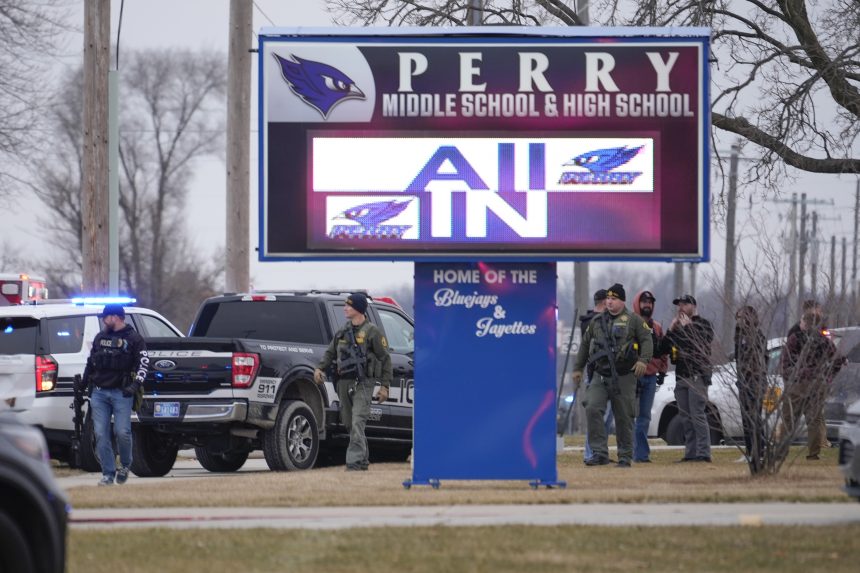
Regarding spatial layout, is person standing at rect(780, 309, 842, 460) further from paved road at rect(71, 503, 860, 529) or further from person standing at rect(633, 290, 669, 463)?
paved road at rect(71, 503, 860, 529)

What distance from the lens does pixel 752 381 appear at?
49.8 ft

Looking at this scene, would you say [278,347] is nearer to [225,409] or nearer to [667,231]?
[225,409]

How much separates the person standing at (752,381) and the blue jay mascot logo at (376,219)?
3.86m

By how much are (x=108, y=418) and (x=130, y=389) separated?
448 millimetres

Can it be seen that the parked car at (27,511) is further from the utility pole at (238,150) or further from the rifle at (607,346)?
the utility pole at (238,150)

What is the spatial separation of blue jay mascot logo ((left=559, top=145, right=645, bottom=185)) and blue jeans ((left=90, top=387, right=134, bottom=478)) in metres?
5.42

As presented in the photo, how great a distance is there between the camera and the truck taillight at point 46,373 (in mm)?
18688

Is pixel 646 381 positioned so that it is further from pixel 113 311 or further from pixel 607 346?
pixel 113 311

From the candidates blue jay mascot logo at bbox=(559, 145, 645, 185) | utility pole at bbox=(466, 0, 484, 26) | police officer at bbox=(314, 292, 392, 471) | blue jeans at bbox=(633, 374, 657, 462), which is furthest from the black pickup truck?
blue jay mascot logo at bbox=(559, 145, 645, 185)

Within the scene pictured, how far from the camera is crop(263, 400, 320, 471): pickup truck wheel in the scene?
17672 mm

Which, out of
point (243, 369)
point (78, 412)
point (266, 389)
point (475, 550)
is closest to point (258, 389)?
point (266, 389)

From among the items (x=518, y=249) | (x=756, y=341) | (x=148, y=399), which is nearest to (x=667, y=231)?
(x=518, y=249)

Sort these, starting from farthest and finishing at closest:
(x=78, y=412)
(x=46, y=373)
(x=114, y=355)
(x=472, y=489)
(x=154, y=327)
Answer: (x=154, y=327)
(x=46, y=373)
(x=78, y=412)
(x=114, y=355)
(x=472, y=489)

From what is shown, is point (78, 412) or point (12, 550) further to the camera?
point (78, 412)
